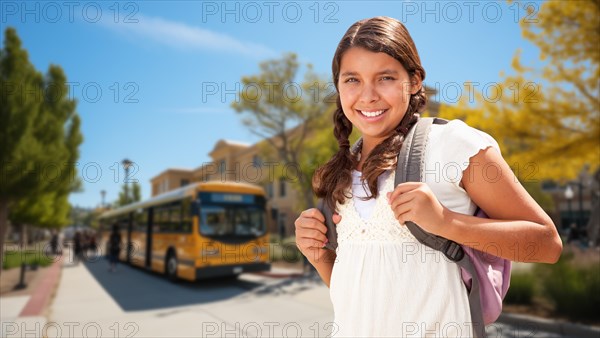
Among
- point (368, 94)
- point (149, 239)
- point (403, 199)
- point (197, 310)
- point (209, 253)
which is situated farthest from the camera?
point (149, 239)

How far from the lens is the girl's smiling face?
132 centimetres

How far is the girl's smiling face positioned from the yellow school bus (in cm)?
1115

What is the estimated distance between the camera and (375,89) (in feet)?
4.38

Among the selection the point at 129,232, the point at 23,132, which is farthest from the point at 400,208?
the point at 129,232

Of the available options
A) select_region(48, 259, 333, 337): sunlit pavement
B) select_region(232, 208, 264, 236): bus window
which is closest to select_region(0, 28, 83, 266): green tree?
select_region(48, 259, 333, 337): sunlit pavement

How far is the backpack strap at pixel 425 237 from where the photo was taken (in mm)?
1146

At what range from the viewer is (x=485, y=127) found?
10867mm

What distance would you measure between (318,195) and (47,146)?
1578cm

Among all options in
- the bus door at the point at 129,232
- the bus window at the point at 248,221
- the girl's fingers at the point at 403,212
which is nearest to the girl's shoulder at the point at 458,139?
the girl's fingers at the point at 403,212

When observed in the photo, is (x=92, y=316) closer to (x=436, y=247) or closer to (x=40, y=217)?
(x=436, y=247)

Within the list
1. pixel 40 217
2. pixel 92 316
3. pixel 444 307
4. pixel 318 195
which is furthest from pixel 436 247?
pixel 40 217

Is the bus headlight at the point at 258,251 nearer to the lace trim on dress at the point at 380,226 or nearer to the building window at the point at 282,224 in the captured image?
the lace trim on dress at the point at 380,226

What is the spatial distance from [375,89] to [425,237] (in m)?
0.48

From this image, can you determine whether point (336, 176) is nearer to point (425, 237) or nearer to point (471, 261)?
point (425, 237)
